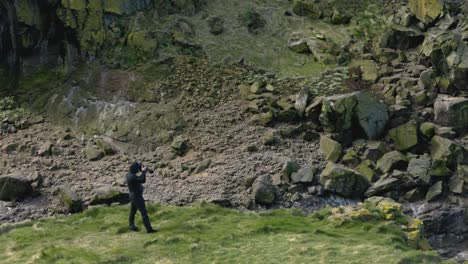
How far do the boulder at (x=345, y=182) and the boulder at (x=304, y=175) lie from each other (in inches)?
25.7

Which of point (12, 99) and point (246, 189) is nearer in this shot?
point (246, 189)

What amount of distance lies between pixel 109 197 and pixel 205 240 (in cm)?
680

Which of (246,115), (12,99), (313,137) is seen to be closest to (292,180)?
(313,137)

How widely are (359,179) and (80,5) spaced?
20363 mm

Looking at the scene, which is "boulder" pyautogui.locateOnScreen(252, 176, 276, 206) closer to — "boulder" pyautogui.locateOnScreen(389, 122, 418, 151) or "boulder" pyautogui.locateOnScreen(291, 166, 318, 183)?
"boulder" pyautogui.locateOnScreen(291, 166, 318, 183)

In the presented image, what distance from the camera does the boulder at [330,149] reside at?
29016 mm

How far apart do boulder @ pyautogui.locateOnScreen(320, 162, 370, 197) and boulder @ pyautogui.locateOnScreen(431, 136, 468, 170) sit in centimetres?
381

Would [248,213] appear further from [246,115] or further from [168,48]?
[168,48]

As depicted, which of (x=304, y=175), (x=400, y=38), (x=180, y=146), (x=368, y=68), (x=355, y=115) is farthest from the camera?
(x=400, y=38)

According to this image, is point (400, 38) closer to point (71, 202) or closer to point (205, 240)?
point (205, 240)

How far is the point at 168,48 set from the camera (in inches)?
1448

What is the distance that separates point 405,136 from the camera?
95.8ft

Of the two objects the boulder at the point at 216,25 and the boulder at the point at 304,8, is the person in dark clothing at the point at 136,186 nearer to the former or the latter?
the boulder at the point at 216,25

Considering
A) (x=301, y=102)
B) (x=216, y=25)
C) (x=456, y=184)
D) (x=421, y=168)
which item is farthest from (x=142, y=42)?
(x=456, y=184)
